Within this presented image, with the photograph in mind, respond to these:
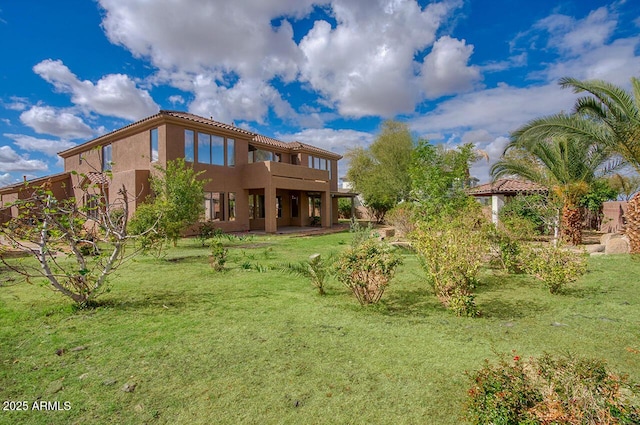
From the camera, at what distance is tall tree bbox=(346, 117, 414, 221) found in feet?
112

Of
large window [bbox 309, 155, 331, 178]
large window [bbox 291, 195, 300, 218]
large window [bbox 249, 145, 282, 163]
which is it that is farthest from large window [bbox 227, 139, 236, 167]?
large window [bbox 309, 155, 331, 178]

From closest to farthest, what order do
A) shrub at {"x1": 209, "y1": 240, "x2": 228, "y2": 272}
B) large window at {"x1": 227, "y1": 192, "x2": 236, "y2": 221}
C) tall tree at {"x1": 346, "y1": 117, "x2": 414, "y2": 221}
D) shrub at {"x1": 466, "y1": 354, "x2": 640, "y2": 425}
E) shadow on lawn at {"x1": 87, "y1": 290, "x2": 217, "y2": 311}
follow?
shrub at {"x1": 466, "y1": 354, "x2": 640, "y2": 425} < shadow on lawn at {"x1": 87, "y1": 290, "x2": 217, "y2": 311} < shrub at {"x1": 209, "y1": 240, "x2": 228, "y2": 272} < large window at {"x1": 227, "y1": 192, "x2": 236, "y2": 221} < tall tree at {"x1": 346, "y1": 117, "x2": 414, "y2": 221}

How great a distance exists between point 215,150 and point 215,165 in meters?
1.06

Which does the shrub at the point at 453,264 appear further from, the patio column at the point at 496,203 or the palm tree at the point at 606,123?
the patio column at the point at 496,203

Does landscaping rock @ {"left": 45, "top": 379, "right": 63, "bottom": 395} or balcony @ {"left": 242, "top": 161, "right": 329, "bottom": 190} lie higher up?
balcony @ {"left": 242, "top": 161, "right": 329, "bottom": 190}

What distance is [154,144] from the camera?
21.3 meters

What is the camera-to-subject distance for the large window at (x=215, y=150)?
72.9 ft

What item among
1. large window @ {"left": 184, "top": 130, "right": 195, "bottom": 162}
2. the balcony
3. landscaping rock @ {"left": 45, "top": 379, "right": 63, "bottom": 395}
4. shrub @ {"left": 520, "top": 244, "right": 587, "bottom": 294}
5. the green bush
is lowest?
landscaping rock @ {"left": 45, "top": 379, "right": 63, "bottom": 395}

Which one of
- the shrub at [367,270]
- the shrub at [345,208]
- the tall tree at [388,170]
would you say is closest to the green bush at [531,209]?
the tall tree at [388,170]

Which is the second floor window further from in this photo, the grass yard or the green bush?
the green bush

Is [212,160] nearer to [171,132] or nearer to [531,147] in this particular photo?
[171,132]

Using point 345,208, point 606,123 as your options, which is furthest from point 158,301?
point 345,208

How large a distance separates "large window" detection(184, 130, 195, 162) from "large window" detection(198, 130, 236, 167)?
57cm

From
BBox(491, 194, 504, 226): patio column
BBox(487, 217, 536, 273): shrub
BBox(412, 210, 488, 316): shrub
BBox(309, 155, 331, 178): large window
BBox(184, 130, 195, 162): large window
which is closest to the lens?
BBox(412, 210, 488, 316): shrub
